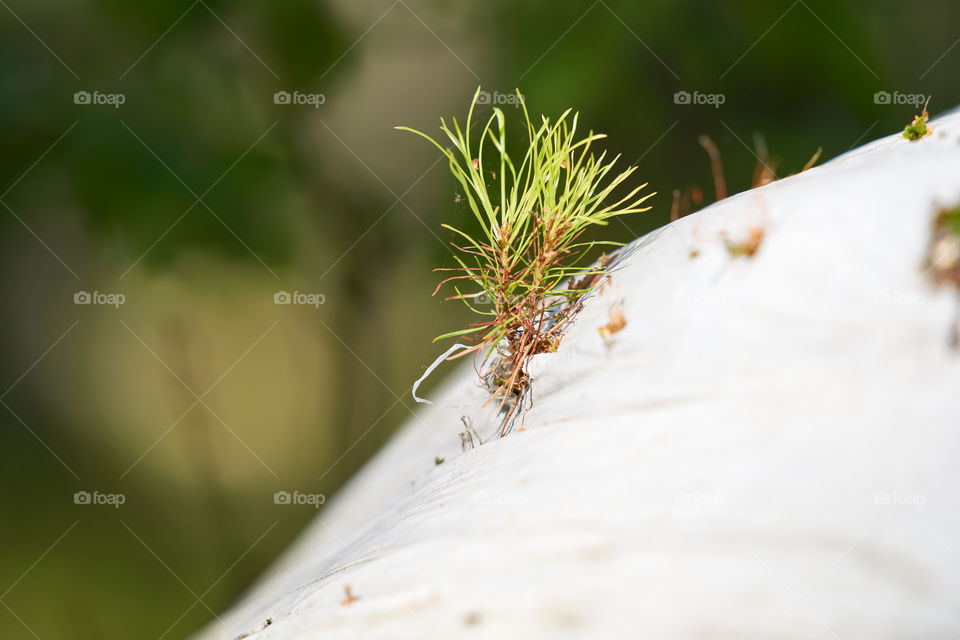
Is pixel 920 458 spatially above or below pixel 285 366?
below

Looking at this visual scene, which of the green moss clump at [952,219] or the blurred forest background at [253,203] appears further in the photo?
the blurred forest background at [253,203]

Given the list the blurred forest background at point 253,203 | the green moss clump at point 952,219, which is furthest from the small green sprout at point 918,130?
the blurred forest background at point 253,203

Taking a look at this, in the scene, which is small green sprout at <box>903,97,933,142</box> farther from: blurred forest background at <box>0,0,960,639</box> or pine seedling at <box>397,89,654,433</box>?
blurred forest background at <box>0,0,960,639</box>

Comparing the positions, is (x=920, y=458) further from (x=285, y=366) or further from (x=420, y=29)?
(x=285, y=366)

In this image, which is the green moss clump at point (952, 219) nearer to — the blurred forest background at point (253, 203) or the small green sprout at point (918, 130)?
the small green sprout at point (918, 130)

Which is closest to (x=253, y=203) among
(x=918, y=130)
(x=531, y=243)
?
(x=531, y=243)

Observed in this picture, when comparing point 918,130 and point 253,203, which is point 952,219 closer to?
point 918,130

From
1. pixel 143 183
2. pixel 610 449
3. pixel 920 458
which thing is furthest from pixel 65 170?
pixel 920 458

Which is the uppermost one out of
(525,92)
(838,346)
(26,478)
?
(525,92)

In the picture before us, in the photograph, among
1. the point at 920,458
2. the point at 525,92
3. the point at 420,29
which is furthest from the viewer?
the point at 420,29
